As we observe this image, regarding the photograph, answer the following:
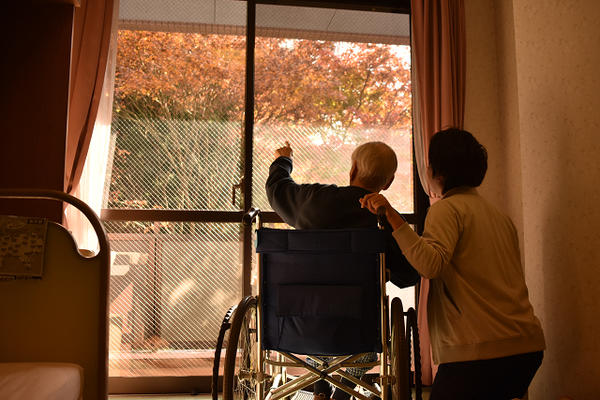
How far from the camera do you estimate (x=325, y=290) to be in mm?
1627

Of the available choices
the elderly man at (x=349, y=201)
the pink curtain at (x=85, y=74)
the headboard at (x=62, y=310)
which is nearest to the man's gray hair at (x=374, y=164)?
the elderly man at (x=349, y=201)

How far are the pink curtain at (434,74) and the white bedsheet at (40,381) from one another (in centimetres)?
175

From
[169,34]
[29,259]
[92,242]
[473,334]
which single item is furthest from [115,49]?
[473,334]

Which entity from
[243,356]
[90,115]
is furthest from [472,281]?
[90,115]

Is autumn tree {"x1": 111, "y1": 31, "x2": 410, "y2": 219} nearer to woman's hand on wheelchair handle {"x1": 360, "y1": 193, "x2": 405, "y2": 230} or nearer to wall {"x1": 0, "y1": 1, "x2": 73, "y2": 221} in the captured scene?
wall {"x1": 0, "y1": 1, "x2": 73, "y2": 221}

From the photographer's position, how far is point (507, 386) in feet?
4.39

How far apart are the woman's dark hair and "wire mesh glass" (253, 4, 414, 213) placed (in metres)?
1.35

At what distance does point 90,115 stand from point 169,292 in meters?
0.98

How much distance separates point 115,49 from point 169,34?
0.96 ft

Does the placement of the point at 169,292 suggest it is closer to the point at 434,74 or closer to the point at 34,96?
the point at 34,96

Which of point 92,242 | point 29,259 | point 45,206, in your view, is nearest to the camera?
point 29,259

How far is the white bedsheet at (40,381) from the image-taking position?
1.31m

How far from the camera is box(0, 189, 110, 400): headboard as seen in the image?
1632mm

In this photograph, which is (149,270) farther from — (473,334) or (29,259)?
(473,334)
